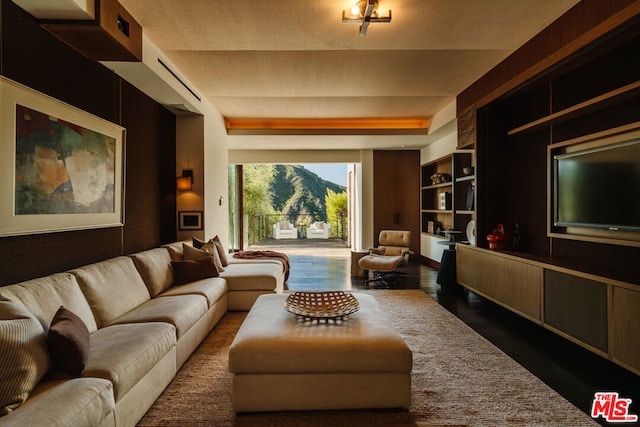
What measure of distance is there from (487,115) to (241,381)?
162 inches

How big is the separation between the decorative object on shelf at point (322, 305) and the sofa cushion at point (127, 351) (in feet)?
2.86

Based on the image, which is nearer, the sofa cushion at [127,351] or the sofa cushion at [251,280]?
the sofa cushion at [127,351]

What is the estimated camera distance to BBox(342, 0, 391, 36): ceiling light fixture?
8.62 ft

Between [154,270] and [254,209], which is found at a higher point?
[254,209]

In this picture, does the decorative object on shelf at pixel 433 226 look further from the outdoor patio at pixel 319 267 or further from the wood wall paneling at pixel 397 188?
the outdoor patio at pixel 319 267

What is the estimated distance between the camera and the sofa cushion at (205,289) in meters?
3.31

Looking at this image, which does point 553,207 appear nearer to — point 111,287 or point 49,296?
point 111,287

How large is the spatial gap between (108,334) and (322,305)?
56.6 inches

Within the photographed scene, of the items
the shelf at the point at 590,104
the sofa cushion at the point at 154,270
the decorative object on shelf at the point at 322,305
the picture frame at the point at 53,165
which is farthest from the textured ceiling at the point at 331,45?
the decorative object on shelf at the point at 322,305

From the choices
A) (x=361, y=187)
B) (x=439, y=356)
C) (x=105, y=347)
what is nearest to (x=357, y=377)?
(x=439, y=356)

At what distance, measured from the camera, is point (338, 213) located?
12.5m

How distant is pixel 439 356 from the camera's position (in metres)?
2.79

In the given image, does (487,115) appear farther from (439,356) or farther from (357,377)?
(357,377)

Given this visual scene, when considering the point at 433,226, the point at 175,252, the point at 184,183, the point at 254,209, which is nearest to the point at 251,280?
the point at 175,252
